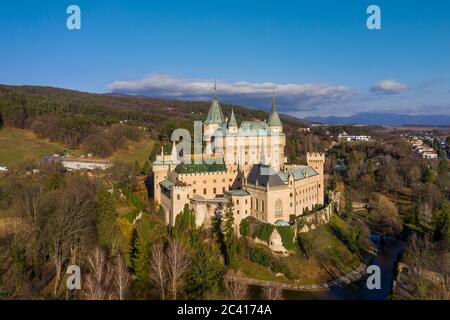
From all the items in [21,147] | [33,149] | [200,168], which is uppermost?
[21,147]

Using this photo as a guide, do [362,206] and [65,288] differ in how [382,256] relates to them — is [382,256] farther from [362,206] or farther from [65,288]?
[65,288]

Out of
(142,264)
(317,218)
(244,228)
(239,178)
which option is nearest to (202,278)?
A: (142,264)

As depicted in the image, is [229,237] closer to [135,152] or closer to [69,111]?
[135,152]

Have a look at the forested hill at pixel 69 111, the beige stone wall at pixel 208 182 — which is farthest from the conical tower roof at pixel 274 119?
the forested hill at pixel 69 111

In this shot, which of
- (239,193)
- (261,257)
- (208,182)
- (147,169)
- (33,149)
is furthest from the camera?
(33,149)

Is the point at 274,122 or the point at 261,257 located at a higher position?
the point at 274,122

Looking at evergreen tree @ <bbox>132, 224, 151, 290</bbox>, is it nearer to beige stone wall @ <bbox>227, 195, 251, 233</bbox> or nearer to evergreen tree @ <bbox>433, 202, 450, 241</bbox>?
beige stone wall @ <bbox>227, 195, 251, 233</bbox>
